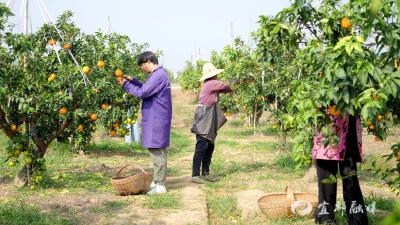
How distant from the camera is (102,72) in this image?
5.98 meters

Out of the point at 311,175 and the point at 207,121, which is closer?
the point at 311,175

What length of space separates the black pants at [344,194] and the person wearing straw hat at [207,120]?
104 inches

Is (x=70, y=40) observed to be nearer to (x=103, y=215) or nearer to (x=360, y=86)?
(x=103, y=215)

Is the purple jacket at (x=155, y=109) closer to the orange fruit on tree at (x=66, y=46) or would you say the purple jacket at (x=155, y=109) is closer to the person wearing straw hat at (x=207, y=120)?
the orange fruit on tree at (x=66, y=46)

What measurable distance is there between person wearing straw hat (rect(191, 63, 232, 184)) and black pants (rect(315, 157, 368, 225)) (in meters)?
2.63

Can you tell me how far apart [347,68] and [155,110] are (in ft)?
10.8

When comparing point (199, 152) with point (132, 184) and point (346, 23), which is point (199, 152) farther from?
point (346, 23)

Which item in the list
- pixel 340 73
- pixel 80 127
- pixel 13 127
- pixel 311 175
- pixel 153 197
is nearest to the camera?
pixel 340 73

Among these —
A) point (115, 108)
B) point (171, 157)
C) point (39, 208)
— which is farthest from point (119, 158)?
point (39, 208)

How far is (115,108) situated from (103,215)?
227 cm

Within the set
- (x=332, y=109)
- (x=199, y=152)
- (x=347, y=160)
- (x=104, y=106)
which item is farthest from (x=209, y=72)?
(x=332, y=109)

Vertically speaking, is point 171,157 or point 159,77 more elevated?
point 159,77

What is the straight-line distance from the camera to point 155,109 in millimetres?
5805

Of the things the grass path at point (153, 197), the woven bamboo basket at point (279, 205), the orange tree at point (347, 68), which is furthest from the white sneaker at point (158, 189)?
the orange tree at point (347, 68)
